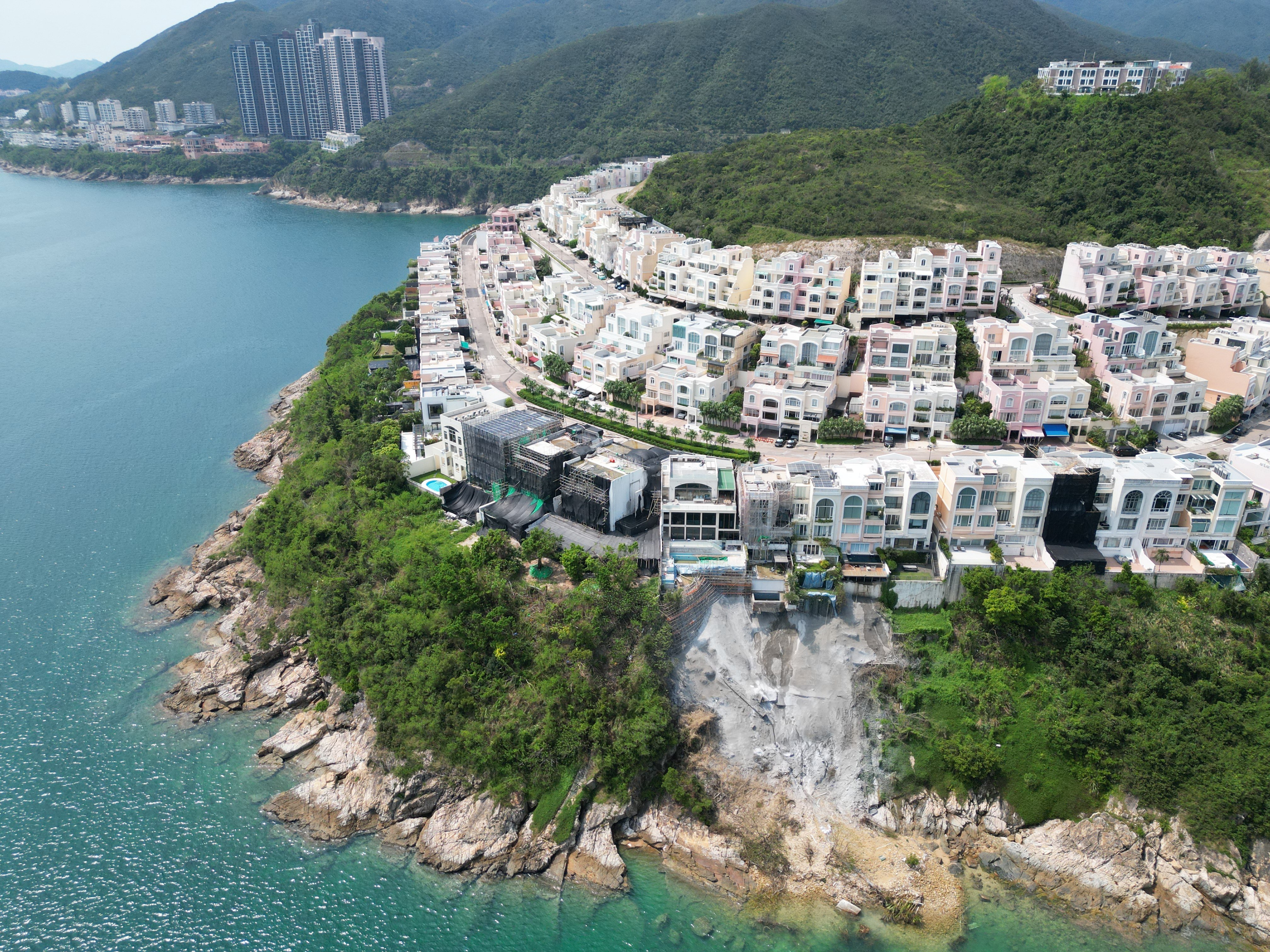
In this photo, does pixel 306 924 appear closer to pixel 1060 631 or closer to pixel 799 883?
pixel 799 883

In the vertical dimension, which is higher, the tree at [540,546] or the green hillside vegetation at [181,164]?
the green hillside vegetation at [181,164]

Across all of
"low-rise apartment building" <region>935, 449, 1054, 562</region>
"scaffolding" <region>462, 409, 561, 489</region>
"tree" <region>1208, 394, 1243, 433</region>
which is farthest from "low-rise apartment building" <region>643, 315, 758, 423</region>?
"tree" <region>1208, 394, 1243, 433</region>

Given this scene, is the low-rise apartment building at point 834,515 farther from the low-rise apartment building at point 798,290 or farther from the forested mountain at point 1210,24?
the forested mountain at point 1210,24

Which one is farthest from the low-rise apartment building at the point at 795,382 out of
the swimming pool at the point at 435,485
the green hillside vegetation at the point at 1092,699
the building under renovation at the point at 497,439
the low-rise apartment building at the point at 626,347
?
the swimming pool at the point at 435,485

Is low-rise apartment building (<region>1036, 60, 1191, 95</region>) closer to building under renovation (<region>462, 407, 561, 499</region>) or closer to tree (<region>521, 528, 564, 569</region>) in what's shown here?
building under renovation (<region>462, 407, 561, 499</region>)

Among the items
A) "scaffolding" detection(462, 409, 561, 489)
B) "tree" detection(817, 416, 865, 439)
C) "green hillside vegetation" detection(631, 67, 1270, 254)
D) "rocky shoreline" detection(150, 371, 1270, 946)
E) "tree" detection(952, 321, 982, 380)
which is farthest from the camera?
"green hillside vegetation" detection(631, 67, 1270, 254)

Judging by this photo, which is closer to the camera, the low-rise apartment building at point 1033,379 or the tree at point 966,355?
the low-rise apartment building at point 1033,379
